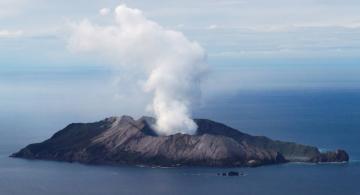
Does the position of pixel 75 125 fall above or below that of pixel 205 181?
above

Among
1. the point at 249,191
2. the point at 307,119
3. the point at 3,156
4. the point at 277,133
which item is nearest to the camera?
the point at 249,191

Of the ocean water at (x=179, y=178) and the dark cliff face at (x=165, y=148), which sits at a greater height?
the dark cliff face at (x=165, y=148)

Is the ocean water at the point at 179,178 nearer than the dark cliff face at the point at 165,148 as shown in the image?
Yes

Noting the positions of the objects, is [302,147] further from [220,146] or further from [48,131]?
[48,131]

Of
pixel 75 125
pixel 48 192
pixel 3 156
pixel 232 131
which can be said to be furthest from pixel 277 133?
pixel 48 192

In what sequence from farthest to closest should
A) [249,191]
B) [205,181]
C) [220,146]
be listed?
[220,146] < [205,181] < [249,191]

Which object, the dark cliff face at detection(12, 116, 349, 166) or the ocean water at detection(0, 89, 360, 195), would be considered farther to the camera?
the dark cliff face at detection(12, 116, 349, 166)

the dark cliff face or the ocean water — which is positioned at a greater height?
the dark cliff face

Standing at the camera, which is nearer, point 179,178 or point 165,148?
point 179,178
